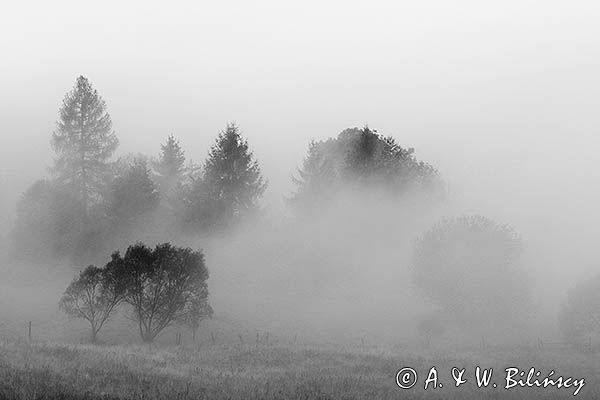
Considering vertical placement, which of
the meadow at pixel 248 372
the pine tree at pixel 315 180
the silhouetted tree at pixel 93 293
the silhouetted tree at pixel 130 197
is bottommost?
the meadow at pixel 248 372

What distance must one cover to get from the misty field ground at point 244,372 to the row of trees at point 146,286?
685 cm

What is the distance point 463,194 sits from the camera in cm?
9888

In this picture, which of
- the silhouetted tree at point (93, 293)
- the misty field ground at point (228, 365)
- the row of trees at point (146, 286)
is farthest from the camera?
the row of trees at point (146, 286)

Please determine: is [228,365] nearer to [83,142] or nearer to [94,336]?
[94,336]

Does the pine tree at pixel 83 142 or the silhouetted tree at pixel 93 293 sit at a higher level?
the pine tree at pixel 83 142

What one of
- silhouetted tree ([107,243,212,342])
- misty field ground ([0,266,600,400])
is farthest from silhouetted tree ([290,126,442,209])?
silhouetted tree ([107,243,212,342])

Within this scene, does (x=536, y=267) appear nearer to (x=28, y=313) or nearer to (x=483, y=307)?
(x=483, y=307)

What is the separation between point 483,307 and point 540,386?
28089 millimetres

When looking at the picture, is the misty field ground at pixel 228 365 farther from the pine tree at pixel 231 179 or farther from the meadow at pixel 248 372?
the pine tree at pixel 231 179

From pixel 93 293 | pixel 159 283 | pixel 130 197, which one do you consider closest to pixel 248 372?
pixel 159 283

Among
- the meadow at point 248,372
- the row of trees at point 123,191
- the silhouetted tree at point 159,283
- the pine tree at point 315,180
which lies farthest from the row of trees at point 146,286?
the pine tree at point 315,180

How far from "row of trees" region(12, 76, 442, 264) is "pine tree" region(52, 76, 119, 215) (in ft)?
0.30

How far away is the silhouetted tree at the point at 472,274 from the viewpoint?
47.8 m

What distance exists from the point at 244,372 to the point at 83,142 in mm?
39055
